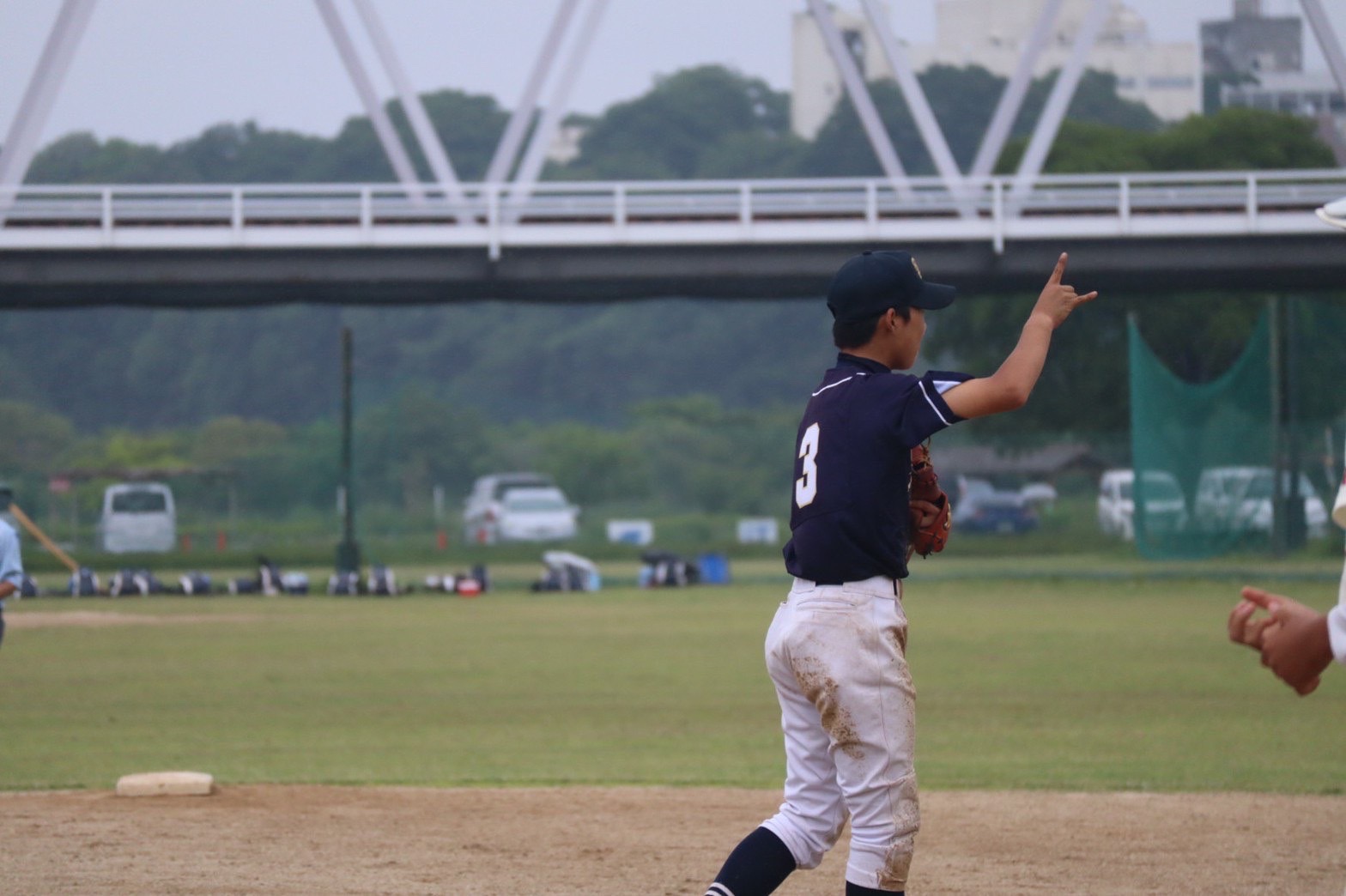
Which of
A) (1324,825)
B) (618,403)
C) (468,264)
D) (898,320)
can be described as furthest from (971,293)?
(618,403)

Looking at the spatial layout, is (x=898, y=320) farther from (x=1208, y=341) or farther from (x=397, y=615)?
(x=1208, y=341)

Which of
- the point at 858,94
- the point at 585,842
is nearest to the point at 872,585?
the point at 585,842

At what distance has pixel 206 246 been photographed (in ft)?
109

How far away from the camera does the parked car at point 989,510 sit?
39.8 metres

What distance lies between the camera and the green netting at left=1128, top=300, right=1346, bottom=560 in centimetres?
3139

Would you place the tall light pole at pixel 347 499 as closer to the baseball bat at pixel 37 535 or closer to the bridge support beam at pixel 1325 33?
the baseball bat at pixel 37 535

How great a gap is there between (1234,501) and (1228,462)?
2.96 feet

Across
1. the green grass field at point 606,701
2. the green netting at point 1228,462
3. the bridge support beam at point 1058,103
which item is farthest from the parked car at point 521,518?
the green grass field at point 606,701

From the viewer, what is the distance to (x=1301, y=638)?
3.61m

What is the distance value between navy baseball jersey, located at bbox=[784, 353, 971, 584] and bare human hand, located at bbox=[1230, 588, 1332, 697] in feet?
3.78

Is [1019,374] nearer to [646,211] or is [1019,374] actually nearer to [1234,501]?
[1234,501]

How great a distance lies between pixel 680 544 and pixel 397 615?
748 inches

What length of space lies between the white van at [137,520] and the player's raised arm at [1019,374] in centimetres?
3945

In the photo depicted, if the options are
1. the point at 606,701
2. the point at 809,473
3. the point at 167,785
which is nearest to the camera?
the point at 809,473
